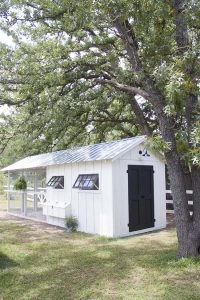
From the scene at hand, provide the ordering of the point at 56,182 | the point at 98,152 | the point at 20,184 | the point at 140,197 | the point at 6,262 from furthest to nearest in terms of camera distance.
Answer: the point at 20,184 < the point at 56,182 < the point at 98,152 < the point at 140,197 < the point at 6,262

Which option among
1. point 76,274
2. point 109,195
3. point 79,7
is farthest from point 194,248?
point 79,7

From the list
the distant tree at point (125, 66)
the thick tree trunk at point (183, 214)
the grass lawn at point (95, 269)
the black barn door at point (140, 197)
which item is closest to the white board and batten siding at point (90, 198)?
the grass lawn at point (95, 269)

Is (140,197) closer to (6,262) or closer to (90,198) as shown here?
(90,198)

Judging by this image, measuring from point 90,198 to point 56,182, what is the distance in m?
2.42

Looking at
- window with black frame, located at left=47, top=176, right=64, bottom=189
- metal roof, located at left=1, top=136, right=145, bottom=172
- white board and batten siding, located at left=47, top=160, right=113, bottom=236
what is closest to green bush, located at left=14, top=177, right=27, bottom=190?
metal roof, located at left=1, top=136, right=145, bottom=172

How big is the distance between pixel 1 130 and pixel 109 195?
208 inches

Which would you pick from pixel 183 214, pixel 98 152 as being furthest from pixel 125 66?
pixel 183 214

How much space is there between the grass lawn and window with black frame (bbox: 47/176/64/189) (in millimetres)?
2839

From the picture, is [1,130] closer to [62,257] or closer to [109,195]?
[109,195]

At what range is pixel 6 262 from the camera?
751 centimetres

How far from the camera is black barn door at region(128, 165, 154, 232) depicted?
35.7ft

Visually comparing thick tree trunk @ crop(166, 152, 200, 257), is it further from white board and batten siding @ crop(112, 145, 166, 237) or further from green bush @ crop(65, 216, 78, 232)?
green bush @ crop(65, 216, 78, 232)

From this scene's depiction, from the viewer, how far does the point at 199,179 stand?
717cm

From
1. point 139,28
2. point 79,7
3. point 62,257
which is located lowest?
point 62,257
